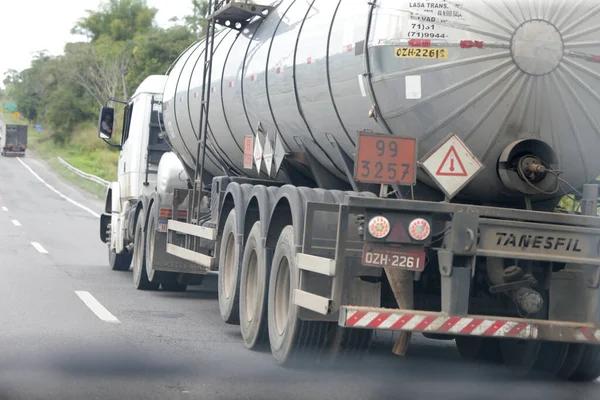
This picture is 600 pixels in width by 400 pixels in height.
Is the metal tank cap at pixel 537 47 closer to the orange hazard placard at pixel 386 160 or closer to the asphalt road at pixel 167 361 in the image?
the orange hazard placard at pixel 386 160

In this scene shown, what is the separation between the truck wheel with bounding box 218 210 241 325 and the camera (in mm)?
9562

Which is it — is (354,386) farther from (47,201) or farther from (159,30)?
(159,30)

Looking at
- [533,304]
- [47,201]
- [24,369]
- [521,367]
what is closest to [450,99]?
[533,304]

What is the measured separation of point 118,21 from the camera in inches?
2694

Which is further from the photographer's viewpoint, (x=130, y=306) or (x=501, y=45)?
(x=130, y=306)

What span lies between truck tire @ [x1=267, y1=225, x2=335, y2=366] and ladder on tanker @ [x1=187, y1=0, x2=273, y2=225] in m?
3.14

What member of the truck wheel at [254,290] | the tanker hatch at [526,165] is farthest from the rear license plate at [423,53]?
the truck wheel at [254,290]

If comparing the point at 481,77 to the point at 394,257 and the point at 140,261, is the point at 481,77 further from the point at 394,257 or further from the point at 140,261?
the point at 140,261

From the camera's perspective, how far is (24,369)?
724 cm

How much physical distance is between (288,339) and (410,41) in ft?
7.99

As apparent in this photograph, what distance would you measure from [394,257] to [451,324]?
56cm

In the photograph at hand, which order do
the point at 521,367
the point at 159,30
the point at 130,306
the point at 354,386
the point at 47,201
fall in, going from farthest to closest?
the point at 159,30 → the point at 47,201 → the point at 130,306 → the point at 521,367 → the point at 354,386

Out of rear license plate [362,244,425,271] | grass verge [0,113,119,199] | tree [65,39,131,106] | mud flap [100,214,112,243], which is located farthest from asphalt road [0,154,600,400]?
tree [65,39,131,106]

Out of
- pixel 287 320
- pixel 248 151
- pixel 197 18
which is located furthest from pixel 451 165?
pixel 197 18
